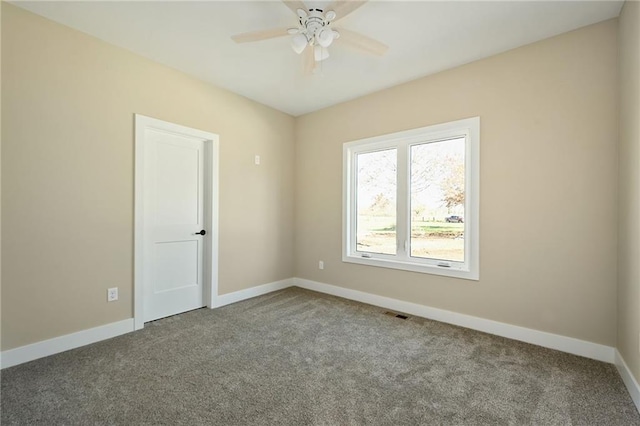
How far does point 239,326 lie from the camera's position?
2.98 m

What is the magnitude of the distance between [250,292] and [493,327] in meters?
2.86

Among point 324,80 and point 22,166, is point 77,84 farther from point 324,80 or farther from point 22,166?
point 324,80

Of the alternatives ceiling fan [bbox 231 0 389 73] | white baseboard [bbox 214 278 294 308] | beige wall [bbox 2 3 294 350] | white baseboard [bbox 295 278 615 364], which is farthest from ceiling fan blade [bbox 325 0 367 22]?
white baseboard [bbox 214 278 294 308]

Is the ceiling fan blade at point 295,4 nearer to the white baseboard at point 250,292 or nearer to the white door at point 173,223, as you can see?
the white door at point 173,223

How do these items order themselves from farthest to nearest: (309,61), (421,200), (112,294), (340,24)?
(421,200), (112,294), (309,61), (340,24)

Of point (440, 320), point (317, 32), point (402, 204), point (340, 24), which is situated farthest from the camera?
point (402, 204)

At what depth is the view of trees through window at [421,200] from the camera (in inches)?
124

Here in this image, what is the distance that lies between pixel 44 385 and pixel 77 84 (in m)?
2.35

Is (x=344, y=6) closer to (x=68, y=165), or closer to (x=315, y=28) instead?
(x=315, y=28)

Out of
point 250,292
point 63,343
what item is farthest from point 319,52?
point 63,343

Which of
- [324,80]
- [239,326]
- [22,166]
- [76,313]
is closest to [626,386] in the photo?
[239,326]

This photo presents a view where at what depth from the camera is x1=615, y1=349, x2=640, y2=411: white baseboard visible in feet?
5.81

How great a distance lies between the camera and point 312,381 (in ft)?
6.62

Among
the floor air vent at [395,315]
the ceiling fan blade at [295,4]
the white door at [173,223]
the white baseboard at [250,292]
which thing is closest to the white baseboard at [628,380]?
the floor air vent at [395,315]
